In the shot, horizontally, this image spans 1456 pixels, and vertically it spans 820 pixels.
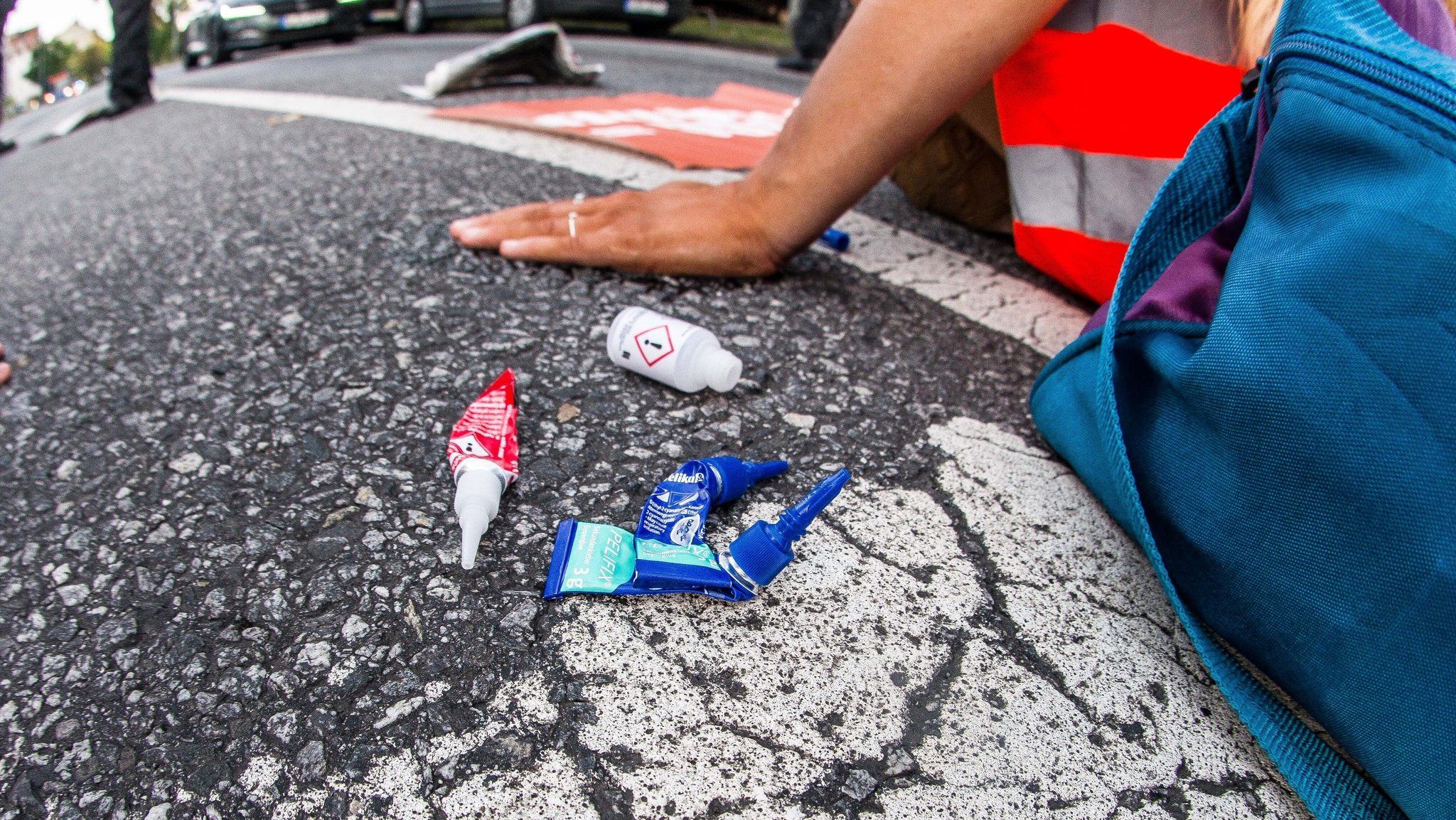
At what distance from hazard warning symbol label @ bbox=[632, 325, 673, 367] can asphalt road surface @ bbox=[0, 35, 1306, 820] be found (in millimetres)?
61

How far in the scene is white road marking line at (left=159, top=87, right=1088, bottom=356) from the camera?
6.18ft

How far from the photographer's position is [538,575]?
1127 mm

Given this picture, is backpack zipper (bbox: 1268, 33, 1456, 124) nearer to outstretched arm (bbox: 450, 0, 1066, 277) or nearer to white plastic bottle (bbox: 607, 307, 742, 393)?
outstretched arm (bbox: 450, 0, 1066, 277)

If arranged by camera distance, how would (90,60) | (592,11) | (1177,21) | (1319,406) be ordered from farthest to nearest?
(90,60), (592,11), (1177,21), (1319,406)

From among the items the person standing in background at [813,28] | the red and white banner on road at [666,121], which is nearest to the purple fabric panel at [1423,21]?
the red and white banner on road at [666,121]

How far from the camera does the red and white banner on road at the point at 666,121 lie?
2885 mm

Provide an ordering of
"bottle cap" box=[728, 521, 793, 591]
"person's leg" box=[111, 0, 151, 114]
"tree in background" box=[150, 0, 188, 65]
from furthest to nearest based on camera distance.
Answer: "tree in background" box=[150, 0, 188, 65] < "person's leg" box=[111, 0, 151, 114] < "bottle cap" box=[728, 521, 793, 591]

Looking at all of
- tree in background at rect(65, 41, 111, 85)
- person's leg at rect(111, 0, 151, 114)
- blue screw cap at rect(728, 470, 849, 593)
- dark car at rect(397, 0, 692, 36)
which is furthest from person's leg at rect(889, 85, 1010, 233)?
tree in background at rect(65, 41, 111, 85)

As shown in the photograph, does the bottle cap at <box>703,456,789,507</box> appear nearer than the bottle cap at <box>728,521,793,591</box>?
No

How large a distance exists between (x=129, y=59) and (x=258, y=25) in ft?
21.1

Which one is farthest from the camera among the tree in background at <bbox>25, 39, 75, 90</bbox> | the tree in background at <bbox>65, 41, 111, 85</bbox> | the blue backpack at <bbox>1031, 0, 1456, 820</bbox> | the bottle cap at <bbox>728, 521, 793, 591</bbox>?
the tree in background at <bbox>65, 41, 111, 85</bbox>

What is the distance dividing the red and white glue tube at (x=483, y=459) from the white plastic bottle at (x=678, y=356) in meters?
0.23

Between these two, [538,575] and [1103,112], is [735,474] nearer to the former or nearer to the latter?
[538,575]

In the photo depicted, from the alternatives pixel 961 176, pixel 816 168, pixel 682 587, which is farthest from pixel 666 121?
pixel 682 587
